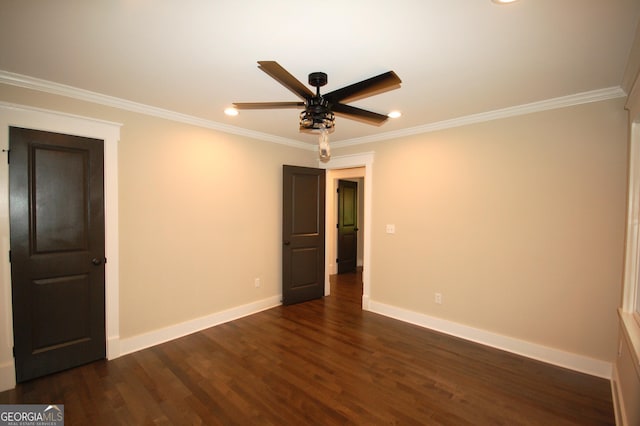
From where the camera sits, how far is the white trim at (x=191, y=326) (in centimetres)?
289

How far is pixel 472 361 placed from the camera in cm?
274

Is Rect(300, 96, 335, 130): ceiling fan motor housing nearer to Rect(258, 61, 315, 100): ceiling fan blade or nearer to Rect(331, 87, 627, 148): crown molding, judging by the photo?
Rect(258, 61, 315, 100): ceiling fan blade

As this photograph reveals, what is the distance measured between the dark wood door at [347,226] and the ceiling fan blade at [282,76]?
182 inches

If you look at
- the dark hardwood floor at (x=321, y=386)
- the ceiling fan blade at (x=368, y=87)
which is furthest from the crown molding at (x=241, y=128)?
the dark hardwood floor at (x=321, y=386)

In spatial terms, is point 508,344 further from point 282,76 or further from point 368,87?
point 282,76

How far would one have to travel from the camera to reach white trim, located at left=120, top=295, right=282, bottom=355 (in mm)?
2891

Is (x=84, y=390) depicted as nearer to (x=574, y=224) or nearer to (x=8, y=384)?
(x=8, y=384)

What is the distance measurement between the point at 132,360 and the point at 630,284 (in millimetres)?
4431


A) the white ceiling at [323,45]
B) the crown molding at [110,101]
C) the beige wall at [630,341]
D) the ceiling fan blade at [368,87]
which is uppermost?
the white ceiling at [323,45]

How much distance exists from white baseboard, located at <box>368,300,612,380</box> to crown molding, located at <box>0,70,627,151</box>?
2362 mm

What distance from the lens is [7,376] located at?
88.8 inches

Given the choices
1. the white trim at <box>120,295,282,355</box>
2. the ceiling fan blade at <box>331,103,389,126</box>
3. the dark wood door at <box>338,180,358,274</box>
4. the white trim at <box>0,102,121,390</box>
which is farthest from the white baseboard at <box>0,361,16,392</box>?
the dark wood door at <box>338,180,358,274</box>

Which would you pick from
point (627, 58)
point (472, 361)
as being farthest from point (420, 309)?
point (627, 58)

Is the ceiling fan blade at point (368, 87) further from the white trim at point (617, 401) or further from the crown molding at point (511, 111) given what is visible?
the white trim at point (617, 401)
